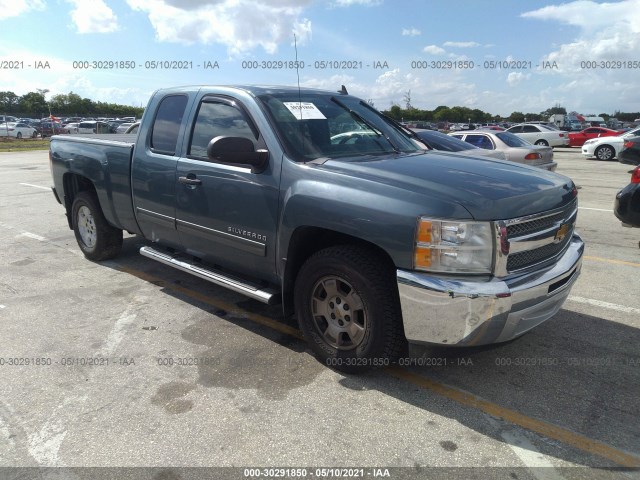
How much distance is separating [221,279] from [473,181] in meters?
2.09

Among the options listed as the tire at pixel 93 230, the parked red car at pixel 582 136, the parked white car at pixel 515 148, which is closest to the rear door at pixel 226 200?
the tire at pixel 93 230

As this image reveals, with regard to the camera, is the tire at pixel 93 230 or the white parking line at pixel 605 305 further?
the tire at pixel 93 230

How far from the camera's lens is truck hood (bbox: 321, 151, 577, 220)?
2855 millimetres

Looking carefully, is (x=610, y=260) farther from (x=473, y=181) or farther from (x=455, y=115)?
(x=455, y=115)

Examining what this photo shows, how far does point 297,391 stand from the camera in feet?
10.5

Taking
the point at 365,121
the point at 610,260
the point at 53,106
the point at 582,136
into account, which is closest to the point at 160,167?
the point at 365,121

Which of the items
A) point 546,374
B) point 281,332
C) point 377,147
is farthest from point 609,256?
point 281,332

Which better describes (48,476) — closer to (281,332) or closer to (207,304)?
(281,332)

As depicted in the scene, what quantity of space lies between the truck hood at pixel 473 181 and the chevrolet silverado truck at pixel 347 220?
1 centimetres

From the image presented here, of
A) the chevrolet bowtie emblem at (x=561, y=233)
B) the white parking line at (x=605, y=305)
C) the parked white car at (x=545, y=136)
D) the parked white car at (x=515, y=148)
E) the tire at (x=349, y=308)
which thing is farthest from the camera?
the parked white car at (x=545, y=136)

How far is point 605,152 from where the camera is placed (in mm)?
21344

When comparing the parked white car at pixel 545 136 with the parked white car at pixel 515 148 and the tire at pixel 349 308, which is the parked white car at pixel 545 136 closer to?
the parked white car at pixel 515 148

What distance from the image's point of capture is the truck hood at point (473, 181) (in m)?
2.86

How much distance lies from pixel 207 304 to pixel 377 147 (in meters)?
2.16
